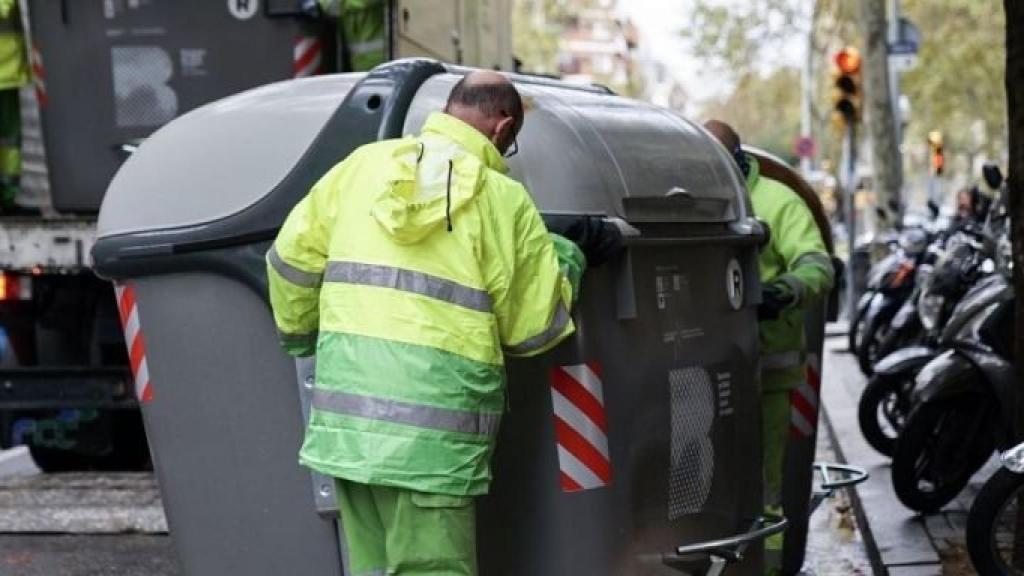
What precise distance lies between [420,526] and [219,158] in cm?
125

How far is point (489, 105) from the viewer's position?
4508mm

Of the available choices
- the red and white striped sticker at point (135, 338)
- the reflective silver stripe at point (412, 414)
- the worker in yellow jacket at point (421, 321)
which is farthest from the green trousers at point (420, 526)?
the red and white striped sticker at point (135, 338)

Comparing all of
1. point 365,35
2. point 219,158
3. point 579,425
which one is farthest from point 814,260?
point 365,35

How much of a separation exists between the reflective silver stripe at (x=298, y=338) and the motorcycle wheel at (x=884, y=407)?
5682 mm

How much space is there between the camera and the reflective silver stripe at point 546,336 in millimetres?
4355

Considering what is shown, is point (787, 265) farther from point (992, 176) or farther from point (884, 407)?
point (992, 176)

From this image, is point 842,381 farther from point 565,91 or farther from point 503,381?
Answer: point 503,381

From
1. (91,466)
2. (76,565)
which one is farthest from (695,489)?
(91,466)

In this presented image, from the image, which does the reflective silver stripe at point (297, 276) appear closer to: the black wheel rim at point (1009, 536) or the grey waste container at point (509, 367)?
the grey waste container at point (509, 367)

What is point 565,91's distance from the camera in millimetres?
5477

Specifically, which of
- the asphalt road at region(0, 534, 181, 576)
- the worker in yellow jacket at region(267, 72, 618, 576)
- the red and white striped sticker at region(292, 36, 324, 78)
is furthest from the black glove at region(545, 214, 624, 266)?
the red and white striped sticker at region(292, 36, 324, 78)

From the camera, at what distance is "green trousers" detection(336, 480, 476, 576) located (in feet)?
14.1

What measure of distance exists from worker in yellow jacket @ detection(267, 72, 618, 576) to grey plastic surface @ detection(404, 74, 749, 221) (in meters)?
0.35

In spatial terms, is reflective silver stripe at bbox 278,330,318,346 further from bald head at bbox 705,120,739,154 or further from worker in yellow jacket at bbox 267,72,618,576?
bald head at bbox 705,120,739,154
